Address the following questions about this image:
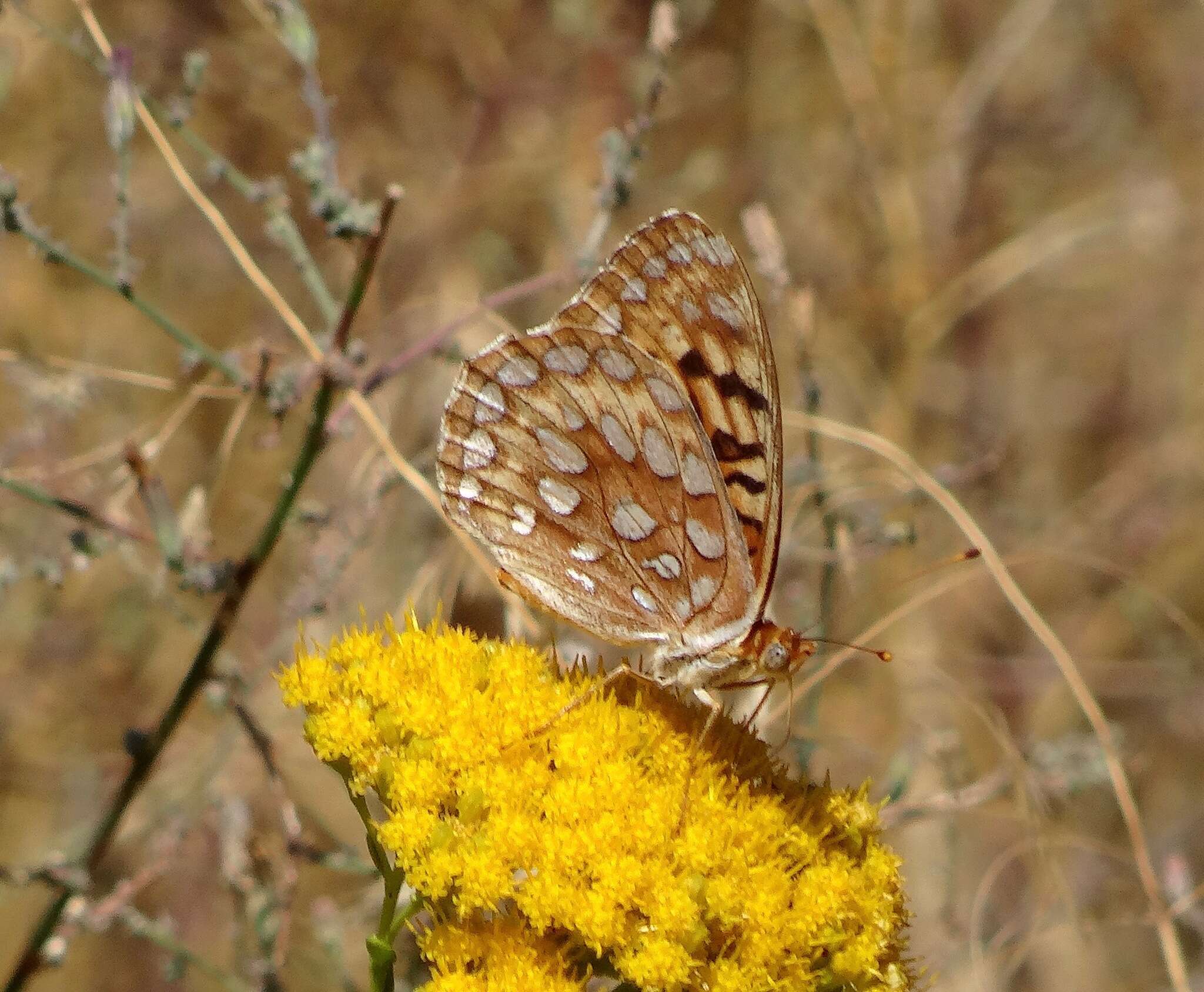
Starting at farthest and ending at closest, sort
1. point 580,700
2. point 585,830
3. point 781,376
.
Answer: point 781,376
point 580,700
point 585,830

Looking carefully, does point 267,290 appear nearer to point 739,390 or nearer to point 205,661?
point 205,661

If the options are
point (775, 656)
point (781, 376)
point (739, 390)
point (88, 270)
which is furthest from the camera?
point (781, 376)

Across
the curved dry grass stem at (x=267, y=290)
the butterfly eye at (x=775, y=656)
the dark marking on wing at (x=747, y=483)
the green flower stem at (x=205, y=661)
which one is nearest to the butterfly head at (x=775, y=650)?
the butterfly eye at (x=775, y=656)

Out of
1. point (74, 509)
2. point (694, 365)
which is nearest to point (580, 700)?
point (694, 365)

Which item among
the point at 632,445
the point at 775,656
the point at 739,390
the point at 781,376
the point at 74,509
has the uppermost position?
the point at 781,376

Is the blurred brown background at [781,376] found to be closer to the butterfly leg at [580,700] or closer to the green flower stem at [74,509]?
the green flower stem at [74,509]

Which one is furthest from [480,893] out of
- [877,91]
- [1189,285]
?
[1189,285]

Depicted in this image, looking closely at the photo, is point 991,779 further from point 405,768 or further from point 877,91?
point 877,91
